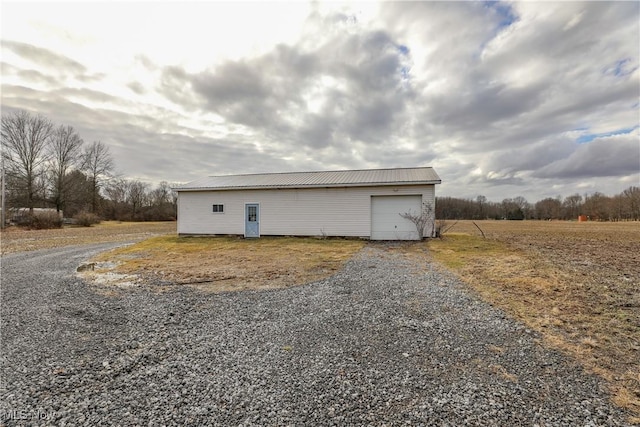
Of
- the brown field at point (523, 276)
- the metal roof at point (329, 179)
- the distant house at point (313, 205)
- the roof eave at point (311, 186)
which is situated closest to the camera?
the brown field at point (523, 276)

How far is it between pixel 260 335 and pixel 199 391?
3.92ft

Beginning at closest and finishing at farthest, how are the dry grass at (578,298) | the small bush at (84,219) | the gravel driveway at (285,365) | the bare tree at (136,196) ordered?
the gravel driveway at (285,365), the dry grass at (578,298), the small bush at (84,219), the bare tree at (136,196)

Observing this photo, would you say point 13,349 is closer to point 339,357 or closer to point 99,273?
point 339,357

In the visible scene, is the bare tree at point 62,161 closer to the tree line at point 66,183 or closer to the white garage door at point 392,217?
the tree line at point 66,183

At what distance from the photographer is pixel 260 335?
149 inches

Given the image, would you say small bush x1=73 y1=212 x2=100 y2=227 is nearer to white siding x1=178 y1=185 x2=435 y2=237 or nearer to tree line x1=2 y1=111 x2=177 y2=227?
tree line x1=2 y1=111 x2=177 y2=227

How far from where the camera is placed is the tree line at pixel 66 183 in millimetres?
28938

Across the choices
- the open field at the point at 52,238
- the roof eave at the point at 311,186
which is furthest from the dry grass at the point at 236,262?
the open field at the point at 52,238

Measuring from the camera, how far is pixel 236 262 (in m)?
8.71

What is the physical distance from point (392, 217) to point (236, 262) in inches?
298

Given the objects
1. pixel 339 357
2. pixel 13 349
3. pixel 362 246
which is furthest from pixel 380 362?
pixel 362 246

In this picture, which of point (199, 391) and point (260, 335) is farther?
point (260, 335)

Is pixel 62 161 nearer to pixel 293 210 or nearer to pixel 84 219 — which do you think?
pixel 84 219

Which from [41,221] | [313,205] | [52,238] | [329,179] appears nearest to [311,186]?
[313,205]
